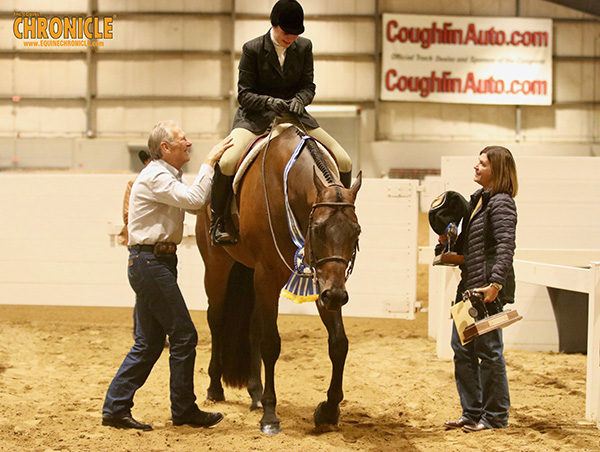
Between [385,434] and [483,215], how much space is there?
135 centimetres

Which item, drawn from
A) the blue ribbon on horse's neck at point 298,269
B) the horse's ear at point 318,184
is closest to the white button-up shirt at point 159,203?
the blue ribbon on horse's neck at point 298,269

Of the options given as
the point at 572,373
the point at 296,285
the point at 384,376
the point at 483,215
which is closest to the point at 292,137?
the point at 296,285

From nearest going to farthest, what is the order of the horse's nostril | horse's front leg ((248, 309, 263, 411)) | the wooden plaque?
1. the horse's nostril
2. the wooden plaque
3. horse's front leg ((248, 309, 263, 411))

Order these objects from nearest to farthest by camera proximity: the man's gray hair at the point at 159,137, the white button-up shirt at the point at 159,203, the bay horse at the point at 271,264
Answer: the bay horse at the point at 271,264
the white button-up shirt at the point at 159,203
the man's gray hair at the point at 159,137

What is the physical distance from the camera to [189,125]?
16125mm

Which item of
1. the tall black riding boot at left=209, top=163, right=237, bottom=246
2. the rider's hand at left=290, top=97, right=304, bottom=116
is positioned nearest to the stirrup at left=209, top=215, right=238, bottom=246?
the tall black riding boot at left=209, top=163, right=237, bottom=246

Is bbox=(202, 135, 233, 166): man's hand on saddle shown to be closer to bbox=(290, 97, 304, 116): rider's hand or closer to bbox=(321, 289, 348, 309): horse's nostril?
bbox=(290, 97, 304, 116): rider's hand

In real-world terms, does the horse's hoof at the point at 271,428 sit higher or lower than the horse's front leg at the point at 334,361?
lower

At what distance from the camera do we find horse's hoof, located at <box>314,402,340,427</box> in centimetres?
373

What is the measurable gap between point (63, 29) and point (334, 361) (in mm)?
14972

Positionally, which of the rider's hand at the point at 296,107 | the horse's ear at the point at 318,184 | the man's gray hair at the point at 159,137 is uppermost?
the rider's hand at the point at 296,107

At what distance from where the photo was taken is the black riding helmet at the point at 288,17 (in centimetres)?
396

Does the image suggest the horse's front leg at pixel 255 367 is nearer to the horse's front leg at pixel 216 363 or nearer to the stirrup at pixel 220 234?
the horse's front leg at pixel 216 363

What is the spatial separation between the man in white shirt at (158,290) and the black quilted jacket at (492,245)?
1569mm
